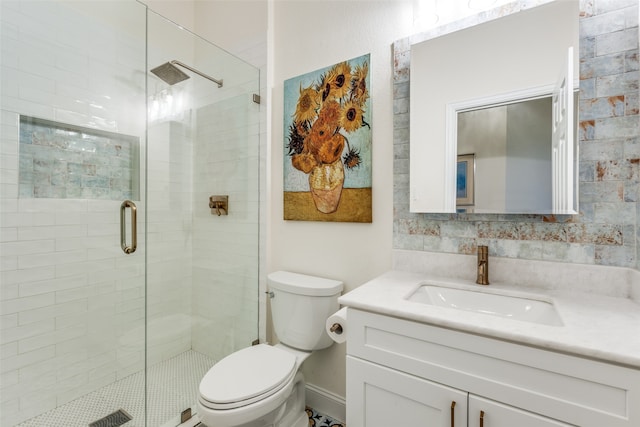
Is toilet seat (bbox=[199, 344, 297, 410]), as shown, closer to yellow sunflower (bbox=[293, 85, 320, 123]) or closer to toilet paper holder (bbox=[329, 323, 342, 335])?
toilet paper holder (bbox=[329, 323, 342, 335])

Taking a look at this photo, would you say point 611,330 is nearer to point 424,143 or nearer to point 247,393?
point 424,143

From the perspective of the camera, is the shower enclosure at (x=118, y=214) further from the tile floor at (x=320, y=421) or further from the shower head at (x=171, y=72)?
the tile floor at (x=320, y=421)

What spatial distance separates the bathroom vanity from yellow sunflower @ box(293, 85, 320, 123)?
3.39ft

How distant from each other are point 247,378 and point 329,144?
1178 millimetres

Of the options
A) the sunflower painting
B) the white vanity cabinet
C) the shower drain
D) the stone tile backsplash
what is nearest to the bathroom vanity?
the white vanity cabinet

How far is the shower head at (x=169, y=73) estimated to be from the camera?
6.02ft

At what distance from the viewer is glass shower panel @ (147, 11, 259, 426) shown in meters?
1.89

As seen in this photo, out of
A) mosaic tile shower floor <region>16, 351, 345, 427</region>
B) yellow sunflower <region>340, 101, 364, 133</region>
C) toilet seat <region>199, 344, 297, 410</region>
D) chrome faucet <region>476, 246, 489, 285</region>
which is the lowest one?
mosaic tile shower floor <region>16, 351, 345, 427</region>

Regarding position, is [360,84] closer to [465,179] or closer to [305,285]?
[465,179]

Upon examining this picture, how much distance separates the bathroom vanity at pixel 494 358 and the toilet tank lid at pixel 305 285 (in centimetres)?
41

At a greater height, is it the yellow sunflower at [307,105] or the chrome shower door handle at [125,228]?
the yellow sunflower at [307,105]

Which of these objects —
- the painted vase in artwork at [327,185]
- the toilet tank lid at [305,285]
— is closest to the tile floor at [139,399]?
the toilet tank lid at [305,285]

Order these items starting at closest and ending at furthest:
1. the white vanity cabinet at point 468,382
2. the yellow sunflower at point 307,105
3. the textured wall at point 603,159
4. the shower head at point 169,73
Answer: the white vanity cabinet at point 468,382 < the textured wall at point 603,159 < the yellow sunflower at point 307,105 < the shower head at point 169,73

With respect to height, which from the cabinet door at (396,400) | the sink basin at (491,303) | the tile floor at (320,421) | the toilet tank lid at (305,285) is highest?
the sink basin at (491,303)
